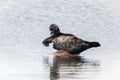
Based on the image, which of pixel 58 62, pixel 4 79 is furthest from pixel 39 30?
pixel 4 79

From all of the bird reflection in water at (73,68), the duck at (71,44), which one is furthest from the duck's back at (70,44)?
Result: the bird reflection in water at (73,68)

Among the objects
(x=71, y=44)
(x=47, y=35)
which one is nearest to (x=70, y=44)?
(x=71, y=44)

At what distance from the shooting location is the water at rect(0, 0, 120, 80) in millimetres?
23062

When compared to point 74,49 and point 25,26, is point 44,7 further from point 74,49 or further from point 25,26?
point 74,49

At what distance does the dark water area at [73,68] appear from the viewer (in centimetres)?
2227

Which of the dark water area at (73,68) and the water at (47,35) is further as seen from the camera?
the water at (47,35)

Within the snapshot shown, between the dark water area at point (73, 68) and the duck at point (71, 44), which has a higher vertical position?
the dark water area at point (73, 68)

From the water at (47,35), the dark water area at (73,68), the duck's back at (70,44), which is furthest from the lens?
the duck's back at (70,44)

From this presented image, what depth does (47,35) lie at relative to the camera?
3203 cm

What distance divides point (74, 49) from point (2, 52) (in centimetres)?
227

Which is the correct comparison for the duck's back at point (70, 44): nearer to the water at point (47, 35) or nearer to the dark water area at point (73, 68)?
the water at point (47, 35)

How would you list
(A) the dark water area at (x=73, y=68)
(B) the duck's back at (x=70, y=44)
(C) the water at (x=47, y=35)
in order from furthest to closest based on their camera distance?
1. (B) the duck's back at (x=70, y=44)
2. (C) the water at (x=47, y=35)
3. (A) the dark water area at (x=73, y=68)

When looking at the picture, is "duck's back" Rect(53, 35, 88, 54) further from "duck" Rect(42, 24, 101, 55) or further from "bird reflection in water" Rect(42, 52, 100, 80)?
"bird reflection in water" Rect(42, 52, 100, 80)

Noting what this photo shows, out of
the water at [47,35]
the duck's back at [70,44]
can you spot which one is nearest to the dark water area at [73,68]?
the water at [47,35]
